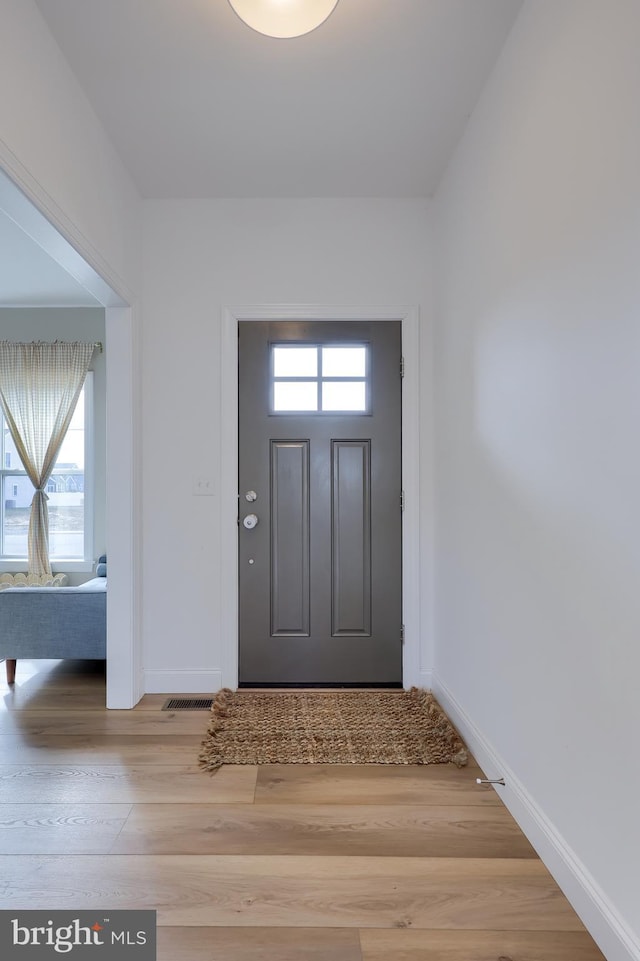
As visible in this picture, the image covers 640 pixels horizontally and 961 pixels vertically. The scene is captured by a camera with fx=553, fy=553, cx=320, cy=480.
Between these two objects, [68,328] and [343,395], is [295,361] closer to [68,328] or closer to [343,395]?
[343,395]

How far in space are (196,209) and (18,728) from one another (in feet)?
9.08

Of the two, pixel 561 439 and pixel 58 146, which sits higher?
pixel 58 146

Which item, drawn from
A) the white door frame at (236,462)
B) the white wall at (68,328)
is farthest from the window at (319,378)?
the white wall at (68,328)

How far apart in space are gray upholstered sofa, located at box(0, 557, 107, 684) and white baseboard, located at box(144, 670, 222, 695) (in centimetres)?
37

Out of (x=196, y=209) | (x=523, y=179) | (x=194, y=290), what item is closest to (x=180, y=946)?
(x=523, y=179)

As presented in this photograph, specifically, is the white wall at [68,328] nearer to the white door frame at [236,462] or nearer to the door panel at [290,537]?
the white door frame at [236,462]

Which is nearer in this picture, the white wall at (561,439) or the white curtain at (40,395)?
the white wall at (561,439)

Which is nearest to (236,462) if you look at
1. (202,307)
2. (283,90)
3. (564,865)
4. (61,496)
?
(202,307)

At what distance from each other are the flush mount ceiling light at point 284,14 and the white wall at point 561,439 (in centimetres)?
69

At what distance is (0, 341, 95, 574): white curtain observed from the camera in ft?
15.4

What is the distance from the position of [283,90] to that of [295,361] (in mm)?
1262

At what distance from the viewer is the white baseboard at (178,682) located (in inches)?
118

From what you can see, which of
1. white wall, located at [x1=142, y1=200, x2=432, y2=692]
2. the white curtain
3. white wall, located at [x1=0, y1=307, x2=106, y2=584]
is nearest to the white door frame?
white wall, located at [x1=142, y1=200, x2=432, y2=692]

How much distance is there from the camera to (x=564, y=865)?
1.52 meters
